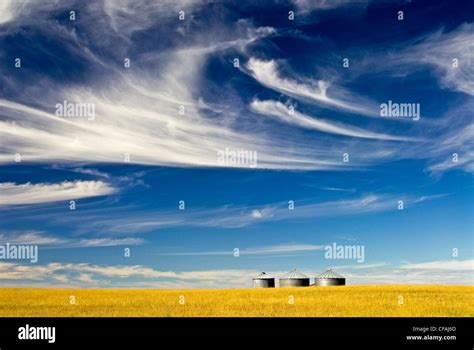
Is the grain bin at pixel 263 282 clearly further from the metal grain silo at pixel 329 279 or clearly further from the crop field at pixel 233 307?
the crop field at pixel 233 307

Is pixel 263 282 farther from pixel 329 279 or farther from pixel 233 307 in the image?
pixel 233 307

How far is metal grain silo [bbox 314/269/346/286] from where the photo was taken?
253 ft

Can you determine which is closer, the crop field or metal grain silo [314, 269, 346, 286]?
the crop field

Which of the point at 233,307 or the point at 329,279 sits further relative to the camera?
the point at 329,279

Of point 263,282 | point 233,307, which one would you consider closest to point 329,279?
point 263,282

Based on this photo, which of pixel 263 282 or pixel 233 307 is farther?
pixel 263 282

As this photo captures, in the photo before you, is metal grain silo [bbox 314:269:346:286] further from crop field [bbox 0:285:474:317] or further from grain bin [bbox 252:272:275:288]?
crop field [bbox 0:285:474:317]

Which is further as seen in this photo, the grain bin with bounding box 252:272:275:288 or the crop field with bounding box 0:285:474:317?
the grain bin with bounding box 252:272:275:288

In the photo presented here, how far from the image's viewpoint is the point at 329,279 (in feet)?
255

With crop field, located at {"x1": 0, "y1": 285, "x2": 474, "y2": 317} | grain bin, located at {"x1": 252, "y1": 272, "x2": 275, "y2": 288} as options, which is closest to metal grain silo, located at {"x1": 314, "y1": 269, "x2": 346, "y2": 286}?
grain bin, located at {"x1": 252, "y1": 272, "x2": 275, "y2": 288}
